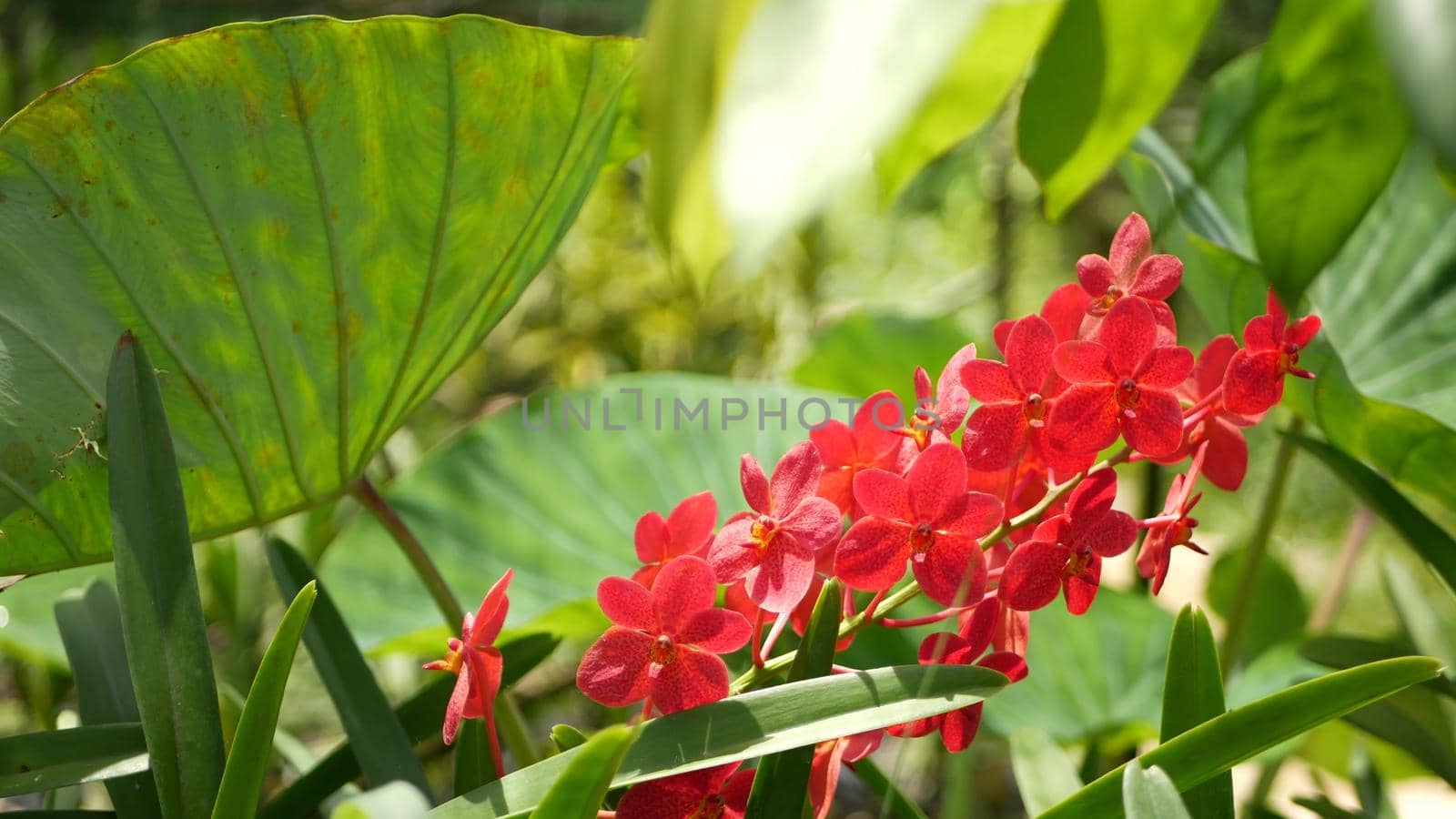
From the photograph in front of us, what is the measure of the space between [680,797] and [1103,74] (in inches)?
8.7

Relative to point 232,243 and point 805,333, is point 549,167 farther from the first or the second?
point 805,333

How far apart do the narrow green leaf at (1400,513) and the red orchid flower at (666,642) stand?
306 mm

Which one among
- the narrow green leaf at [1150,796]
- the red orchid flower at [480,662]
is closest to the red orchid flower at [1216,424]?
the narrow green leaf at [1150,796]

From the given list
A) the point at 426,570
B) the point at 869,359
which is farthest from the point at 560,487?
the point at 426,570

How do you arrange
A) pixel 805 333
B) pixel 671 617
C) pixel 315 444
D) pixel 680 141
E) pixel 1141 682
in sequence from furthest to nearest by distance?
1. pixel 805 333
2. pixel 1141 682
3. pixel 315 444
4. pixel 671 617
5. pixel 680 141

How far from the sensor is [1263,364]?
0.32 metres

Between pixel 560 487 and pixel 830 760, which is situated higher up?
pixel 560 487

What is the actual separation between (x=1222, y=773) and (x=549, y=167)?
0.35 meters

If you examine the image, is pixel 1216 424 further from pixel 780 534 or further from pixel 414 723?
pixel 414 723

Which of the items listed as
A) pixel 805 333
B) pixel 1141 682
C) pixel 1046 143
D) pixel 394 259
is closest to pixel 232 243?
pixel 394 259

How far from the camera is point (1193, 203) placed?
0.57 meters

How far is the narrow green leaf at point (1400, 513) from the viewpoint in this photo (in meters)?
0.44

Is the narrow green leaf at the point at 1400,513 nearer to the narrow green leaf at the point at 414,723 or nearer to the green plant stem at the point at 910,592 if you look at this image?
the green plant stem at the point at 910,592

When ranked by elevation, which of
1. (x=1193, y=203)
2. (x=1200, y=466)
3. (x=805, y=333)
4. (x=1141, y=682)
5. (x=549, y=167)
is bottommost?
(x=1141, y=682)
